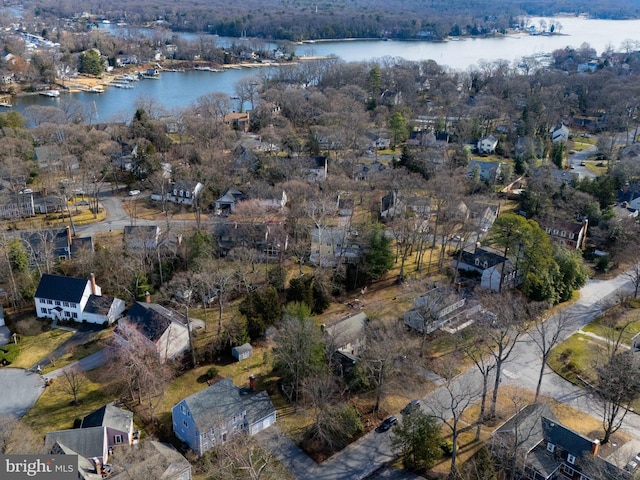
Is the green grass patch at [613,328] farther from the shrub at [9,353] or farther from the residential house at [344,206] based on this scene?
the shrub at [9,353]

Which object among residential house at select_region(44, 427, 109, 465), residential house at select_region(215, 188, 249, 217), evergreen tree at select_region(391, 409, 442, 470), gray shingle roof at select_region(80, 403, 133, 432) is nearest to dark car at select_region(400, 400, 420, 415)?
evergreen tree at select_region(391, 409, 442, 470)

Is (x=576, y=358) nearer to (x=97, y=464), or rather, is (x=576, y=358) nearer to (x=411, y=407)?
(x=411, y=407)

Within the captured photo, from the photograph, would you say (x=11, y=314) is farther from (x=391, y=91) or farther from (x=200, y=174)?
(x=391, y=91)

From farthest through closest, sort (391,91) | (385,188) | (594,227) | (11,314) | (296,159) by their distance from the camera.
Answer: (391,91), (296,159), (385,188), (594,227), (11,314)

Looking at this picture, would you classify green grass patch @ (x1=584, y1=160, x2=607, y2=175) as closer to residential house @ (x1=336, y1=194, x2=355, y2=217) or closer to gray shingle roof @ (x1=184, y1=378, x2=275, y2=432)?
residential house @ (x1=336, y1=194, x2=355, y2=217)

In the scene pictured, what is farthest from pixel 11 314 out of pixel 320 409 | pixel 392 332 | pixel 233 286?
pixel 392 332

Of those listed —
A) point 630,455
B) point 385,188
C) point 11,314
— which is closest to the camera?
point 630,455

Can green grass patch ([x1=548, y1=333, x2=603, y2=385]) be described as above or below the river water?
below
